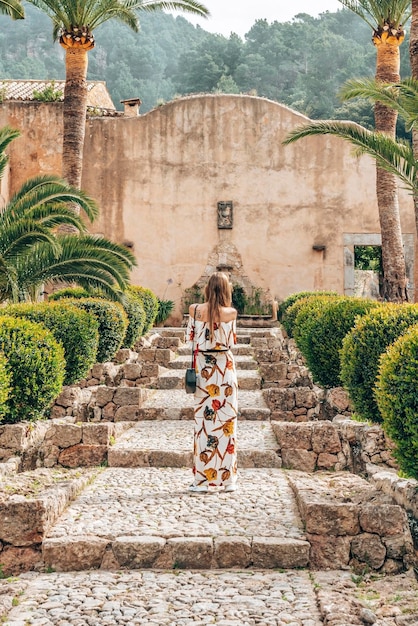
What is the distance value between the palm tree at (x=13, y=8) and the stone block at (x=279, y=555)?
12282mm

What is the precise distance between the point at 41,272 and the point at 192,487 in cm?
626

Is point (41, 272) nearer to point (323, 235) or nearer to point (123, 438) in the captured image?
point (123, 438)

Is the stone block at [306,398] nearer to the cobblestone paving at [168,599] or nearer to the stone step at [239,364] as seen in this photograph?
the stone step at [239,364]

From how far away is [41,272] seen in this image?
38.3 feet

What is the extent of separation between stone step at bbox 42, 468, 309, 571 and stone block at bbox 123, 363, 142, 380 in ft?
20.9

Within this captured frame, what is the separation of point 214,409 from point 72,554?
5.98ft

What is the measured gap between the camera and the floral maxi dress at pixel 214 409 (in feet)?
20.3

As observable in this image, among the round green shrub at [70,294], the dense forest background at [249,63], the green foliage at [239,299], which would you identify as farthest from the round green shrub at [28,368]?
the dense forest background at [249,63]

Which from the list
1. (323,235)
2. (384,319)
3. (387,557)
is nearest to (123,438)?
(384,319)

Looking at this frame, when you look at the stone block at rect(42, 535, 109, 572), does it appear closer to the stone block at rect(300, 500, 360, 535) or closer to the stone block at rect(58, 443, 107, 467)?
the stone block at rect(300, 500, 360, 535)

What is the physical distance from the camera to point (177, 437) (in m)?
8.70

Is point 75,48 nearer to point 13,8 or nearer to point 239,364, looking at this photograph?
point 13,8

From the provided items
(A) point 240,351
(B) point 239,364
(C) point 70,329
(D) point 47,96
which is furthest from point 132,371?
(D) point 47,96

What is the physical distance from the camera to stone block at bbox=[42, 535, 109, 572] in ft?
15.6
